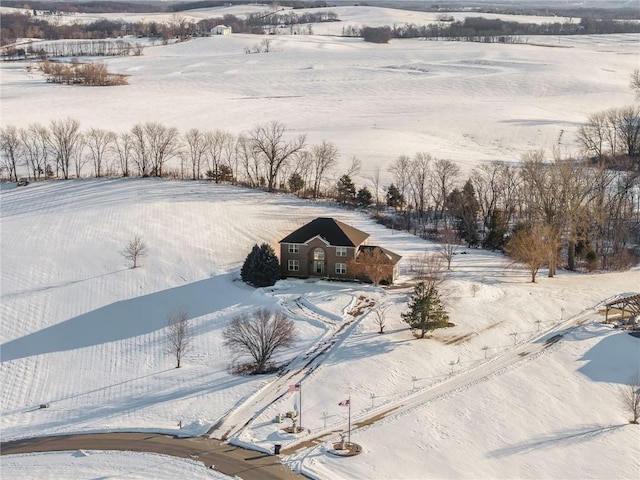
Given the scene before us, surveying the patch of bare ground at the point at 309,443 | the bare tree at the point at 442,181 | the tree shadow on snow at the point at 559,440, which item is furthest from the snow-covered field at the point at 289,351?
the bare tree at the point at 442,181

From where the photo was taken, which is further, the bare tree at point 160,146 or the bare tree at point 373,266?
the bare tree at point 160,146

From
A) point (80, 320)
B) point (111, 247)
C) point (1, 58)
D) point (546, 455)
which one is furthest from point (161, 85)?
point (546, 455)

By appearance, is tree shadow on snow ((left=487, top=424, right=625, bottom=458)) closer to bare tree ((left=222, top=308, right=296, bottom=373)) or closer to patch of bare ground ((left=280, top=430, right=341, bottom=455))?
patch of bare ground ((left=280, top=430, right=341, bottom=455))

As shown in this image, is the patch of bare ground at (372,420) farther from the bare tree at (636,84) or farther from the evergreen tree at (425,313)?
the bare tree at (636,84)

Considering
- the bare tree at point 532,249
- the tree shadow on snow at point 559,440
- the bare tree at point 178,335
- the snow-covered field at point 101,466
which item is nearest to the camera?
the snow-covered field at point 101,466

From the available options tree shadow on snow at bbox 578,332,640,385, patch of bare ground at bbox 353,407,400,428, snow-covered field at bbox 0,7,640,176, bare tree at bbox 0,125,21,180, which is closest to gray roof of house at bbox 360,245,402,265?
tree shadow on snow at bbox 578,332,640,385

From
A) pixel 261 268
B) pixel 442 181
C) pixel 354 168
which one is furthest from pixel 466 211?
pixel 261 268

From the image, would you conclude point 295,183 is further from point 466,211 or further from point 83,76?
point 83,76

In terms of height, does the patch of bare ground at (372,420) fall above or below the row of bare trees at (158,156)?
below
